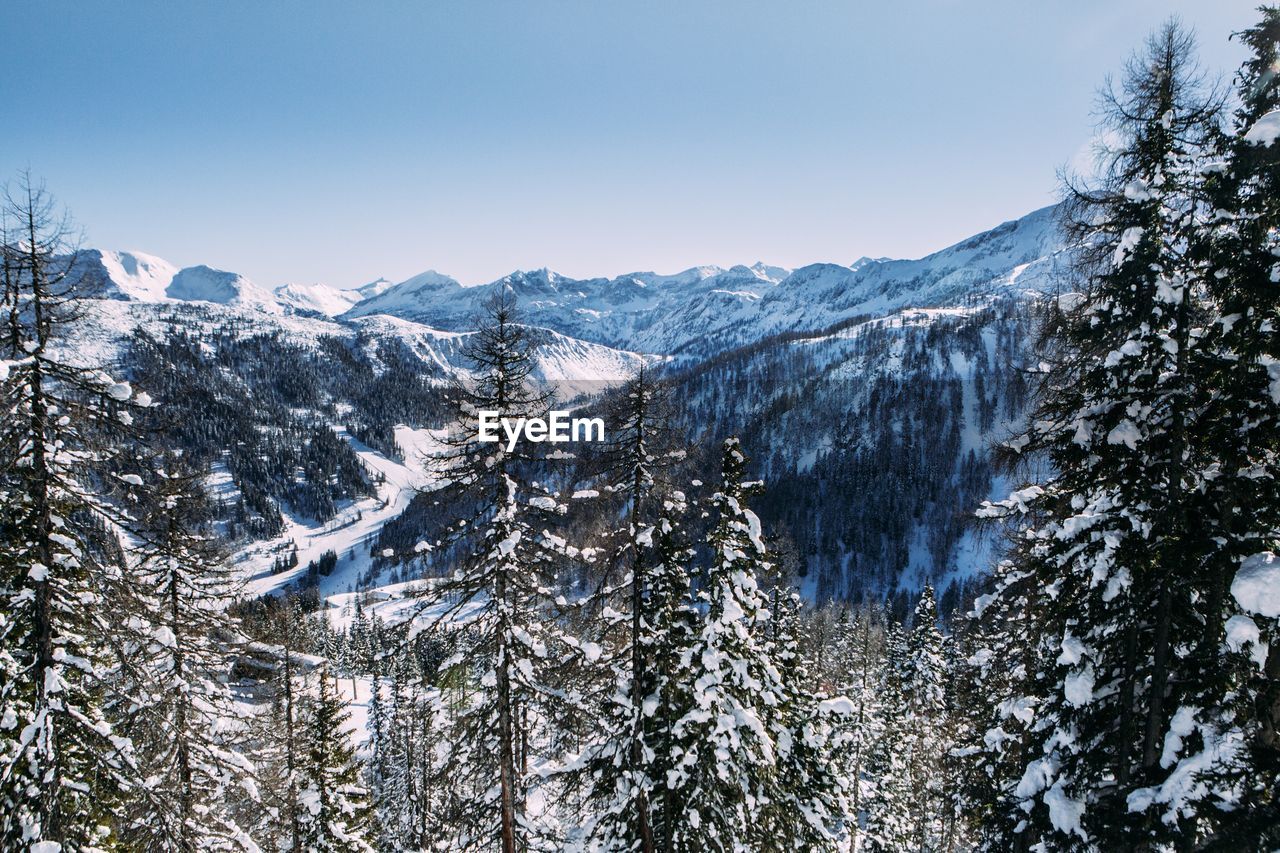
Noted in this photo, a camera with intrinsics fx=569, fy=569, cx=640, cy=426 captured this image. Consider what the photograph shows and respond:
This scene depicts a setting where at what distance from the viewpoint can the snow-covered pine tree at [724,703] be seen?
42.5 feet

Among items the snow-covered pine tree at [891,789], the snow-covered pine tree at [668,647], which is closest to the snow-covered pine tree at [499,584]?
the snow-covered pine tree at [668,647]

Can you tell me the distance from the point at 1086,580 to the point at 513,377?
11.3 metres

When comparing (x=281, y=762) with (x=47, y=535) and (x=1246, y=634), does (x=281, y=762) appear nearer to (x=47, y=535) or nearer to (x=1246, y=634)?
(x=47, y=535)

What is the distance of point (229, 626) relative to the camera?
49.3ft

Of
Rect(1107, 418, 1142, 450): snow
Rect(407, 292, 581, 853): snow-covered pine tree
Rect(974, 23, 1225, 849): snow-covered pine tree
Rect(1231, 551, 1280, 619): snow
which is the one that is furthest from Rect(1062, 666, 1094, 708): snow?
Rect(407, 292, 581, 853): snow-covered pine tree

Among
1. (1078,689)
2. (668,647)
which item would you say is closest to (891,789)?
(668,647)

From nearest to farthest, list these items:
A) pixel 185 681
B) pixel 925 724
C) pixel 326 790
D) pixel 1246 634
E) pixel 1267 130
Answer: pixel 1246 634 → pixel 1267 130 → pixel 185 681 → pixel 326 790 → pixel 925 724

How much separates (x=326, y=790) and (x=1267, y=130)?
1063 inches

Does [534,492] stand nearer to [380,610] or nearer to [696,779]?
[696,779]

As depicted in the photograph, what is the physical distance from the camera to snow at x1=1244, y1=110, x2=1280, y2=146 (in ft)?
22.7

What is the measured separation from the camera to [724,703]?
13.5m

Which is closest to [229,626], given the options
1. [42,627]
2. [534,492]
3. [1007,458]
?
[42,627]

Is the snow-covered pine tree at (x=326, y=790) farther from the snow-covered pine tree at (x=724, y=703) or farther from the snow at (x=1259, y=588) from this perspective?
the snow at (x=1259, y=588)

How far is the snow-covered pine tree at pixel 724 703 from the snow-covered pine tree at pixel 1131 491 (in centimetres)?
569
